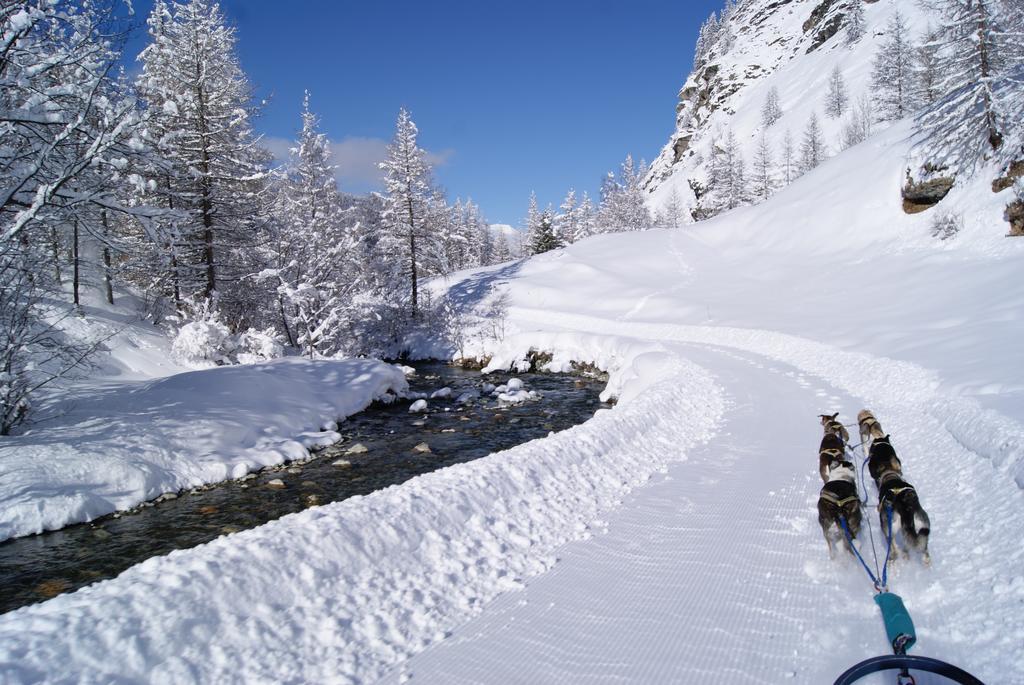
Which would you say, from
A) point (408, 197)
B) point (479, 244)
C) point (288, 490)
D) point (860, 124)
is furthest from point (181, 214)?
point (860, 124)

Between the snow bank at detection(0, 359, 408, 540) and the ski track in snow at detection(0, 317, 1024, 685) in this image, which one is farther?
the snow bank at detection(0, 359, 408, 540)

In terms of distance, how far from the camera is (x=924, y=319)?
15.8 m

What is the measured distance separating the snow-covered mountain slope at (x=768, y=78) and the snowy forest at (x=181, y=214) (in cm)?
6069

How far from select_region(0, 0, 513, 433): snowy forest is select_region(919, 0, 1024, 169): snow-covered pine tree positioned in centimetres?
2762

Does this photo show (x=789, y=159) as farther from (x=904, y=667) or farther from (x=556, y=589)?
(x=904, y=667)

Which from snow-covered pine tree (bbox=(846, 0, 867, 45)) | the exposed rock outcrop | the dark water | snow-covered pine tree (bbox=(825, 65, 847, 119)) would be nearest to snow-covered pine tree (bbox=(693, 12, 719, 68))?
snow-covered pine tree (bbox=(846, 0, 867, 45))

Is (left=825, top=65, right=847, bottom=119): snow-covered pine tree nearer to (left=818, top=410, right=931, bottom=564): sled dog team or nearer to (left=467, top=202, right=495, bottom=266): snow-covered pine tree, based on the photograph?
(left=467, top=202, right=495, bottom=266): snow-covered pine tree

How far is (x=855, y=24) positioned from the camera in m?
89.1

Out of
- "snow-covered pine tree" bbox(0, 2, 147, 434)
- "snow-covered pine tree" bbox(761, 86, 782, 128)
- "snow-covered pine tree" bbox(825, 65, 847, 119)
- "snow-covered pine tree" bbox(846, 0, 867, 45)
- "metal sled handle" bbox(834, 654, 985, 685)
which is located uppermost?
"snow-covered pine tree" bbox(846, 0, 867, 45)

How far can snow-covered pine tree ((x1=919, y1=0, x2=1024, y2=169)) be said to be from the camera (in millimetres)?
21625

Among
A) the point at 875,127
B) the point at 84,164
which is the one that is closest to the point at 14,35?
the point at 84,164

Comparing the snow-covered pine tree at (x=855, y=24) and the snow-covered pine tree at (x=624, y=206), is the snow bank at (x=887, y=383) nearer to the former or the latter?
the snow-covered pine tree at (x=624, y=206)

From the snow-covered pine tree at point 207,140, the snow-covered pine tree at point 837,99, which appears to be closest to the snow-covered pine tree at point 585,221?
the snow-covered pine tree at point 837,99

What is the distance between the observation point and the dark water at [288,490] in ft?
23.2
